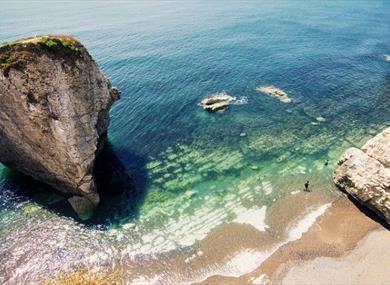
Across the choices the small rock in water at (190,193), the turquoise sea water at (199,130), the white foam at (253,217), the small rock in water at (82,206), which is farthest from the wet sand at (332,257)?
the small rock in water at (82,206)

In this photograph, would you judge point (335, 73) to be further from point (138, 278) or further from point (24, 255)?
point (24, 255)

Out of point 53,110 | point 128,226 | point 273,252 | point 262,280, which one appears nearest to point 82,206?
point 128,226

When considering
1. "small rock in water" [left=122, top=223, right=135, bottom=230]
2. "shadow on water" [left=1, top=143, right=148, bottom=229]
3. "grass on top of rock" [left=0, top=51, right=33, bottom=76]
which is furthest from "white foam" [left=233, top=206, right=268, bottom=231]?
"grass on top of rock" [left=0, top=51, right=33, bottom=76]

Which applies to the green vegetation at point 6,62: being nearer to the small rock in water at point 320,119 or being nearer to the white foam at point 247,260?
the white foam at point 247,260

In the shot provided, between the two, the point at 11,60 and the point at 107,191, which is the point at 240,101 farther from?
the point at 11,60

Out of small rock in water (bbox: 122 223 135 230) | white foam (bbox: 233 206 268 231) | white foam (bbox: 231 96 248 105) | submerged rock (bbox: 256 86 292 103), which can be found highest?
small rock in water (bbox: 122 223 135 230)

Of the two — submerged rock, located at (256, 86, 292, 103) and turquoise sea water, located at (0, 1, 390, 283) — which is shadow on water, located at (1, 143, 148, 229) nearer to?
turquoise sea water, located at (0, 1, 390, 283)

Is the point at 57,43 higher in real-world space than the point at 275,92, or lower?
higher
